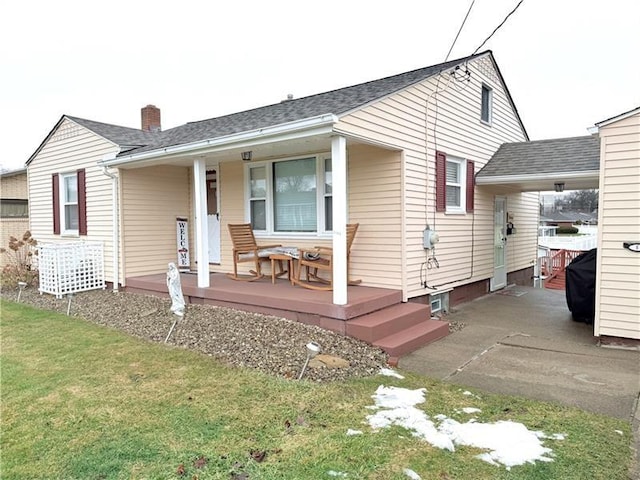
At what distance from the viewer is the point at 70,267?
8578 mm

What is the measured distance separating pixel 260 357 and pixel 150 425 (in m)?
1.61

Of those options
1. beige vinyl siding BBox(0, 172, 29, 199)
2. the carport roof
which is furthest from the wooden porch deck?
beige vinyl siding BBox(0, 172, 29, 199)

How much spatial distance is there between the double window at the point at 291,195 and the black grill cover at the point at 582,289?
13.2ft

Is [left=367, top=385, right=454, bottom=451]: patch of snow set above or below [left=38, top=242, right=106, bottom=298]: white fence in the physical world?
below

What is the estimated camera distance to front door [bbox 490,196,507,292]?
938 cm

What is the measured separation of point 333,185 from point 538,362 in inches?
124

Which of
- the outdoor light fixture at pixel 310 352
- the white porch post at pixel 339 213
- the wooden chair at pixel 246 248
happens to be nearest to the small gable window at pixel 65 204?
the wooden chair at pixel 246 248

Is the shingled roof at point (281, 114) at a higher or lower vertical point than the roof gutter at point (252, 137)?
higher

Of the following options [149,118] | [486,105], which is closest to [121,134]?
[149,118]

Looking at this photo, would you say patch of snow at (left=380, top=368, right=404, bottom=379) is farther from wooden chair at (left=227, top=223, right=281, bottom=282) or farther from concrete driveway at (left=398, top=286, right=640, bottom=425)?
wooden chair at (left=227, top=223, right=281, bottom=282)

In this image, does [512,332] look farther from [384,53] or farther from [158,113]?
[158,113]

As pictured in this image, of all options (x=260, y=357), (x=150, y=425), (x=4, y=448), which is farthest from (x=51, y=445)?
(x=260, y=357)

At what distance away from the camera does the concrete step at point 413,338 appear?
4.95m

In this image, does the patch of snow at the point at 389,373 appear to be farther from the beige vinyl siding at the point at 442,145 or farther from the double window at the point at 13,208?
the double window at the point at 13,208
